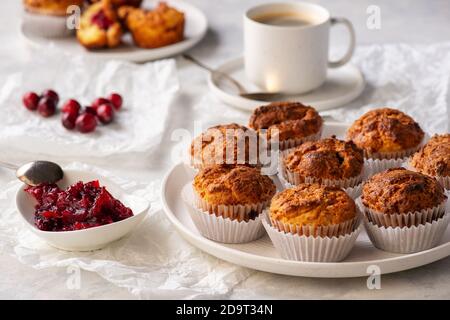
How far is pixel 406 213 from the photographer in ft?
7.57

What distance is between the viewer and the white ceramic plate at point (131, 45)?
3.94 meters

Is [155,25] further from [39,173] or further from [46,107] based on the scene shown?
[39,173]

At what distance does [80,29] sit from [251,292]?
218cm

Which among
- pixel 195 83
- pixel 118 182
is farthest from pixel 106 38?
pixel 118 182

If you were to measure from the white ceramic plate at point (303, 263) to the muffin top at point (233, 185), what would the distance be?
4.9 inches

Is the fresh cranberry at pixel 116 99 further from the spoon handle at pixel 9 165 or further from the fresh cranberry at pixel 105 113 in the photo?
the spoon handle at pixel 9 165

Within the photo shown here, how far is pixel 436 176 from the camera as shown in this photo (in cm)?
252

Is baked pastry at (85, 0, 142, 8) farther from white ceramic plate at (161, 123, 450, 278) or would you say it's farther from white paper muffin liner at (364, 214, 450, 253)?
white paper muffin liner at (364, 214, 450, 253)

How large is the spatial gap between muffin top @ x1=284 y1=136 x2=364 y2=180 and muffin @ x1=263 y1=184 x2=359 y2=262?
21 cm

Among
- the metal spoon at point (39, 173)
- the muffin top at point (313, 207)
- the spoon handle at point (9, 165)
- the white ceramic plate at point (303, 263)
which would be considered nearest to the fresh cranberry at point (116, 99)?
the spoon handle at point (9, 165)

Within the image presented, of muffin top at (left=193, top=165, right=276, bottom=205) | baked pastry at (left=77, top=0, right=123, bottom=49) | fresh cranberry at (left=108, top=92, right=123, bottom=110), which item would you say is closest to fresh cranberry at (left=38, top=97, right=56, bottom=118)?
fresh cranberry at (left=108, top=92, right=123, bottom=110)

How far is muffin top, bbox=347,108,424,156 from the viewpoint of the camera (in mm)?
2758

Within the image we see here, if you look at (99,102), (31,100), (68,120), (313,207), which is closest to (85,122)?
(68,120)

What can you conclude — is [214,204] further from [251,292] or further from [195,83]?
[195,83]
